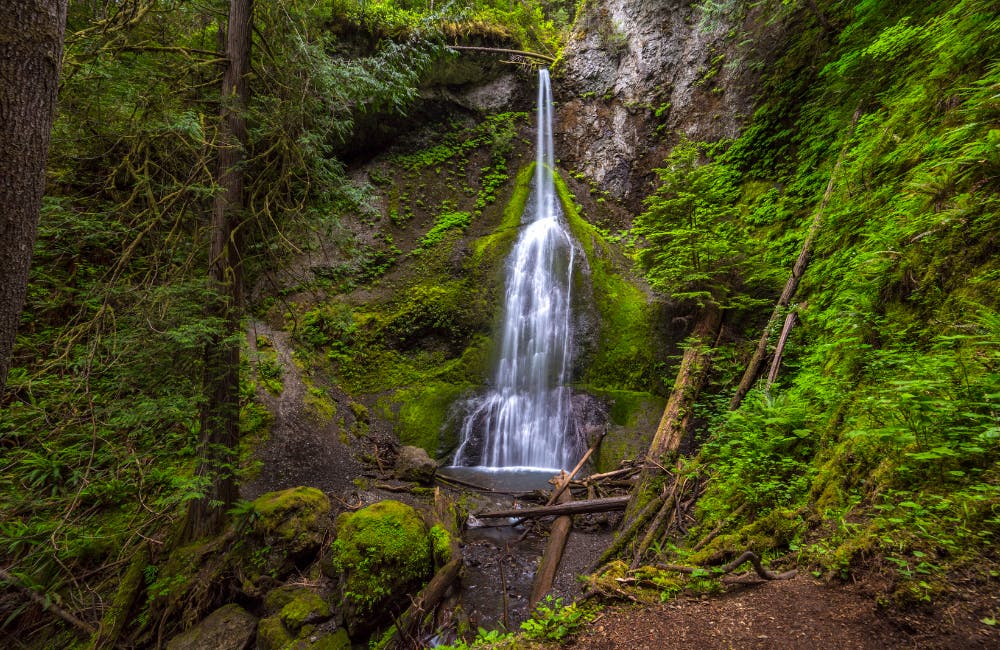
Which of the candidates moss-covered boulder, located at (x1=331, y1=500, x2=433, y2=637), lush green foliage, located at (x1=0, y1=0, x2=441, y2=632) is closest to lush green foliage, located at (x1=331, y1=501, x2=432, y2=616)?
moss-covered boulder, located at (x1=331, y1=500, x2=433, y2=637)

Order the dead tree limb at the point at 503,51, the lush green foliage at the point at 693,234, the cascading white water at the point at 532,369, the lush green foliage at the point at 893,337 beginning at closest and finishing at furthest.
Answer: the lush green foliage at the point at 893,337 → the lush green foliage at the point at 693,234 → the cascading white water at the point at 532,369 → the dead tree limb at the point at 503,51

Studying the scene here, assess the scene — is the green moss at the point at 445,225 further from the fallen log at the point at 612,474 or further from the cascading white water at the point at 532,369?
the fallen log at the point at 612,474

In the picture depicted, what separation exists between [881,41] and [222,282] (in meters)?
8.64

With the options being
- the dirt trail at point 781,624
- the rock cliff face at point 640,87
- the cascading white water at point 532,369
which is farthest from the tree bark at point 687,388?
the rock cliff face at point 640,87

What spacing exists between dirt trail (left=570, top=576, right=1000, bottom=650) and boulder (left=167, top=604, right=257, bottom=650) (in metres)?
3.70

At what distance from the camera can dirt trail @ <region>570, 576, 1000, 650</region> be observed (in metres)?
1.57

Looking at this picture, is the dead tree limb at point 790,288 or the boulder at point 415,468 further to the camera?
the boulder at point 415,468

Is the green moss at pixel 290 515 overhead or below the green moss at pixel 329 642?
overhead

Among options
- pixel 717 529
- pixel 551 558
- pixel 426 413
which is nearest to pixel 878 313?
pixel 717 529

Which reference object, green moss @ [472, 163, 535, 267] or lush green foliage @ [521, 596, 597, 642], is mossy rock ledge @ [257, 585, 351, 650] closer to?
Answer: lush green foliage @ [521, 596, 597, 642]

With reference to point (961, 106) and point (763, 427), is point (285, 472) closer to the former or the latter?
point (763, 427)

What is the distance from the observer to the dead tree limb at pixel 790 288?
17.2 feet

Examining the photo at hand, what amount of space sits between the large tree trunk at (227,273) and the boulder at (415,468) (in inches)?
124

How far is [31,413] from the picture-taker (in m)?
2.76
